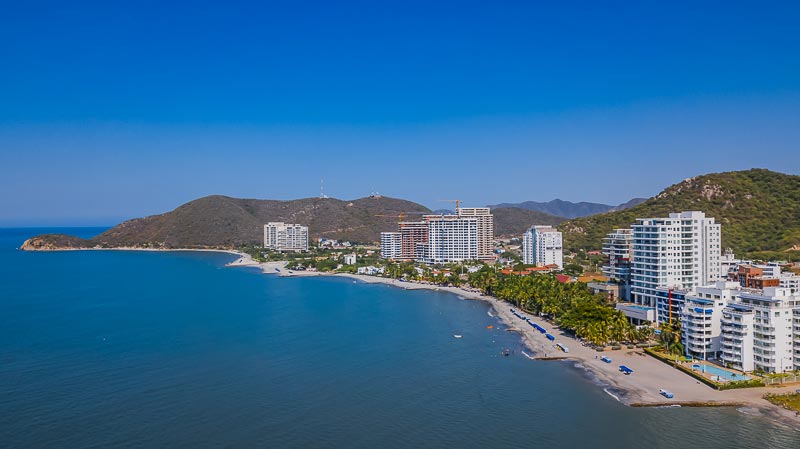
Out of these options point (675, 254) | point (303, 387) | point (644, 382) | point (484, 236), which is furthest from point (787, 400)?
point (484, 236)

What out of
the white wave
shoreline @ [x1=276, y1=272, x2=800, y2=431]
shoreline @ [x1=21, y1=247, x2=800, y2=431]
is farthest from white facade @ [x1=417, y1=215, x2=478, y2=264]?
the white wave

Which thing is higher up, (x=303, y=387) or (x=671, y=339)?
(x=671, y=339)

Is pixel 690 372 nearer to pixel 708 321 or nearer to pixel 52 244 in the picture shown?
pixel 708 321

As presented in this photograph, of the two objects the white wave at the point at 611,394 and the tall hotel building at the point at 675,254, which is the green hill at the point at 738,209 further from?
the white wave at the point at 611,394

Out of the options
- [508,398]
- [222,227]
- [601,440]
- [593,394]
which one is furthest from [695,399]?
[222,227]

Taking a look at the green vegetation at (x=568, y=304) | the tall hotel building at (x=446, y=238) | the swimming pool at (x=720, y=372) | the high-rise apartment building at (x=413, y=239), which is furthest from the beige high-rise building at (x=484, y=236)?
the swimming pool at (x=720, y=372)

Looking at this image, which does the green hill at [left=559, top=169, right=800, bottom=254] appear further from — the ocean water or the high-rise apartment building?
the ocean water

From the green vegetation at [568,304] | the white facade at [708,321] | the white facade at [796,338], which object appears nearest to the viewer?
the white facade at [796,338]
